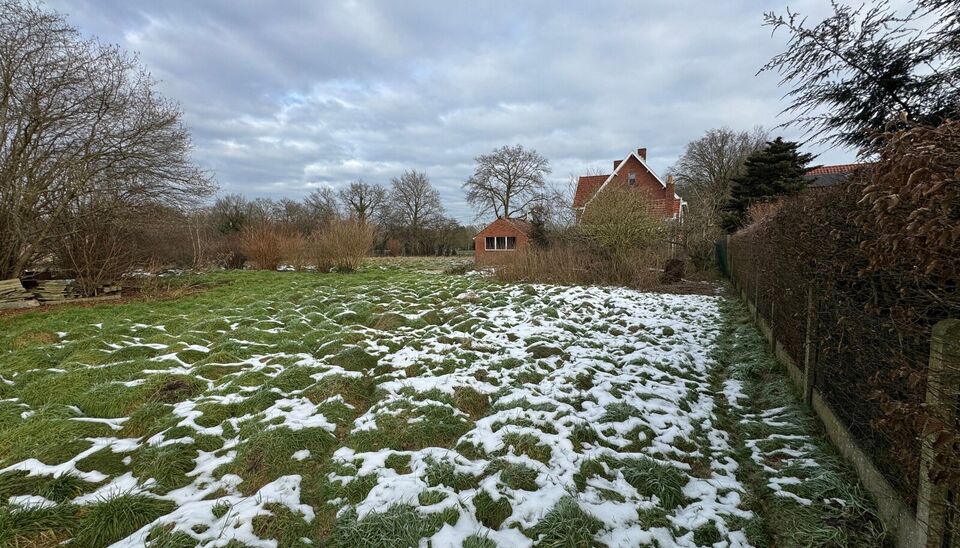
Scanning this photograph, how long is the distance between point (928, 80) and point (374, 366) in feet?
21.8

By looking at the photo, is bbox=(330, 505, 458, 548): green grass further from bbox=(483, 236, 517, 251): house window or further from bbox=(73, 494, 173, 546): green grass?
bbox=(483, 236, 517, 251): house window

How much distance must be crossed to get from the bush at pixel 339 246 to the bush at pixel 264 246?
5.89ft

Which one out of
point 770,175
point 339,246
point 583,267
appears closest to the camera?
point 583,267

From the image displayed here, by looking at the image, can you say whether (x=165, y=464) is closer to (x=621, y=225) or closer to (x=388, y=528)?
(x=388, y=528)

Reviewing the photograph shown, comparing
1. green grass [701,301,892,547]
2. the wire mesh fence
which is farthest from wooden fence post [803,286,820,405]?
green grass [701,301,892,547]

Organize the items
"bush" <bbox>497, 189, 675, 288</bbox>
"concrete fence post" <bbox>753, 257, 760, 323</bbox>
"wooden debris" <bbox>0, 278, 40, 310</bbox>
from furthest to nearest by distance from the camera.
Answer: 1. "bush" <bbox>497, 189, 675, 288</bbox>
2. "wooden debris" <bbox>0, 278, 40, 310</bbox>
3. "concrete fence post" <bbox>753, 257, 760, 323</bbox>

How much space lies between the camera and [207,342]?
538 centimetres

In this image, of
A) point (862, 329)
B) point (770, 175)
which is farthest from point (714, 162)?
point (862, 329)

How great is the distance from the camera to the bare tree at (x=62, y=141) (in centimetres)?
812

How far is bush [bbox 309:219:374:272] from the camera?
1686 centimetres

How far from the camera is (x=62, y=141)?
Result: 8.94 m

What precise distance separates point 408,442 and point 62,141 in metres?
11.9

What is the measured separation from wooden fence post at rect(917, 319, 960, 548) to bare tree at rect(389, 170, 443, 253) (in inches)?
1611

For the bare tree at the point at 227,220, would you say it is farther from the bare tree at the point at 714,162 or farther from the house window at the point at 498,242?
the bare tree at the point at 714,162
